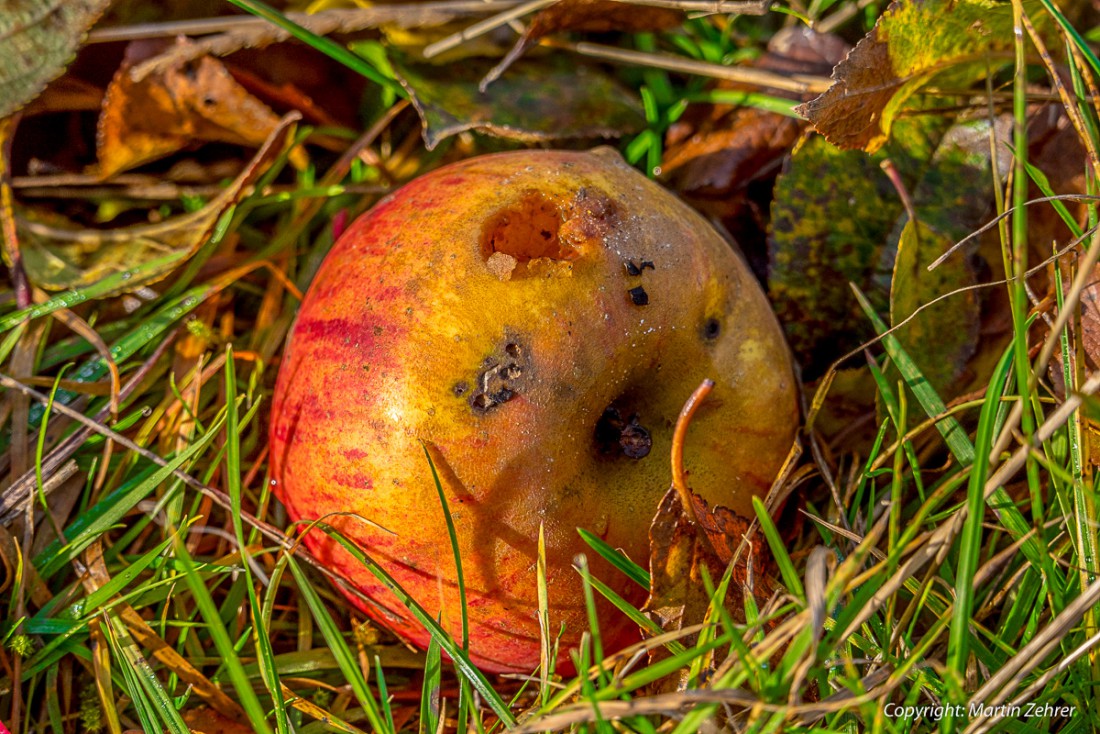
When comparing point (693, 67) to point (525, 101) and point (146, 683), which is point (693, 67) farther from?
point (146, 683)

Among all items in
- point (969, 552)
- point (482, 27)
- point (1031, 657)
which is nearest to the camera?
point (969, 552)

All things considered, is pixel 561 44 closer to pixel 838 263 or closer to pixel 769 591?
pixel 838 263

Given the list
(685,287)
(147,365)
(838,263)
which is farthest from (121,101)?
(838,263)

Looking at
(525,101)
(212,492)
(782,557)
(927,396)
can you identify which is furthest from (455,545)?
(525,101)

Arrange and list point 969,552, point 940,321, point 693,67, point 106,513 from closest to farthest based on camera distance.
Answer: point 969,552 < point 106,513 < point 940,321 < point 693,67

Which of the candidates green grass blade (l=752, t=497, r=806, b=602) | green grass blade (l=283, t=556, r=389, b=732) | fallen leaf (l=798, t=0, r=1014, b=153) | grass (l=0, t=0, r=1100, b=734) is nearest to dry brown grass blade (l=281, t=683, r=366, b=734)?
grass (l=0, t=0, r=1100, b=734)

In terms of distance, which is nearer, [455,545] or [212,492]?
[455,545]

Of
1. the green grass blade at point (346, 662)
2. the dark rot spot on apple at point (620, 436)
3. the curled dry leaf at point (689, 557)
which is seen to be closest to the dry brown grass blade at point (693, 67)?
the dark rot spot on apple at point (620, 436)
